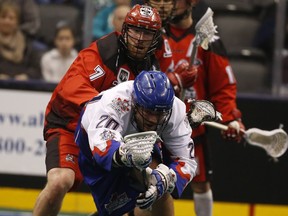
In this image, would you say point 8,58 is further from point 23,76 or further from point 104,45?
point 104,45

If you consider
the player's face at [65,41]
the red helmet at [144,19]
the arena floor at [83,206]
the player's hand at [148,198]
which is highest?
the red helmet at [144,19]

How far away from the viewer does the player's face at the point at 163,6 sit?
6.11 metres

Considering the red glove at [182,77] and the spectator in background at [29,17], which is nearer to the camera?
the red glove at [182,77]

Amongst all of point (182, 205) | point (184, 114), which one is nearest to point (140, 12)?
point (184, 114)

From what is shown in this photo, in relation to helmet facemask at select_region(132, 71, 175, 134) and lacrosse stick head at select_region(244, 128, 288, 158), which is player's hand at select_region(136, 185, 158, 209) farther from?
lacrosse stick head at select_region(244, 128, 288, 158)

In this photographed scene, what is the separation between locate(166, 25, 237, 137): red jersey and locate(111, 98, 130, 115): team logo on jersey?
166 centimetres

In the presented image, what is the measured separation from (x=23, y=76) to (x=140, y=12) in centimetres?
271

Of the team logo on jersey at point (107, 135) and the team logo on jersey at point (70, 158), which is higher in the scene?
the team logo on jersey at point (107, 135)

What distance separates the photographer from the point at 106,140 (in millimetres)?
4793

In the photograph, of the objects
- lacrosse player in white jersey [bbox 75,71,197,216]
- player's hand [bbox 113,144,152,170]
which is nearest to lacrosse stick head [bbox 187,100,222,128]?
lacrosse player in white jersey [bbox 75,71,197,216]

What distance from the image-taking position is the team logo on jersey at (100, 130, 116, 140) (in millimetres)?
4805

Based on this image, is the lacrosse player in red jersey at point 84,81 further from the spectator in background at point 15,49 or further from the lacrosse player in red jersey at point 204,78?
the spectator in background at point 15,49

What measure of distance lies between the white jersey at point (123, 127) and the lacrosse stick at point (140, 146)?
0.14 m

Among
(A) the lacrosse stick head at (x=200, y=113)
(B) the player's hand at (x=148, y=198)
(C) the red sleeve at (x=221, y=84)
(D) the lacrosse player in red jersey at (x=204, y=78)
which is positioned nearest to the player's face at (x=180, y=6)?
(D) the lacrosse player in red jersey at (x=204, y=78)
